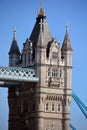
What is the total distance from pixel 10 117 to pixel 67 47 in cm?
1319

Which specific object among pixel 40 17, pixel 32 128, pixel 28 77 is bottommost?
pixel 32 128

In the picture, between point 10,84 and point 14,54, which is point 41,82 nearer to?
point 10,84

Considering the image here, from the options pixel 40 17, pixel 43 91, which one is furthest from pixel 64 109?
pixel 40 17

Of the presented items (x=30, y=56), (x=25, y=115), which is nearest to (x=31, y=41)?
(x=30, y=56)

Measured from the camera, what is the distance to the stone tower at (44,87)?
109688mm

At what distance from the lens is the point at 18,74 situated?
10869 centimetres

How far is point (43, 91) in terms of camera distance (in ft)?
359

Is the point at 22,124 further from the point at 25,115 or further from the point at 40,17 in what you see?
the point at 40,17

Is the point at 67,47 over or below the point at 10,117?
over

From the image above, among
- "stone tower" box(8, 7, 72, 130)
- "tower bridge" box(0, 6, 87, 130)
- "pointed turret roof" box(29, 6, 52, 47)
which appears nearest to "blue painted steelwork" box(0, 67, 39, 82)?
"tower bridge" box(0, 6, 87, 130)

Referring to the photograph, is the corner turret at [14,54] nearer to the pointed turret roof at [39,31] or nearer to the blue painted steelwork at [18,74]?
the pointed turret roof at [39,31]

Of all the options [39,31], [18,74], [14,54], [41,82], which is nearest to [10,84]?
[18,74]

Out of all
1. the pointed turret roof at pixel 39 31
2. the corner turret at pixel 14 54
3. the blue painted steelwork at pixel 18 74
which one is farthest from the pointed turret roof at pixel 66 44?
the corner turret at pixel 14 54

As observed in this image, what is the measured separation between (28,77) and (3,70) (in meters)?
3.59
